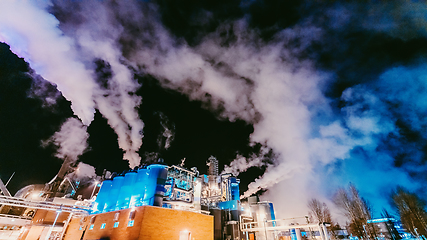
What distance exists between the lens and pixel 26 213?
46.9m

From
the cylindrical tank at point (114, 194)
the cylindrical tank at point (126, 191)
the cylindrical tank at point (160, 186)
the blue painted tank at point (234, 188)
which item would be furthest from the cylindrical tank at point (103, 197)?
the blue painted tank at point (234, 188)

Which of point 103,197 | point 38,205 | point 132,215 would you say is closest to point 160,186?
point 132,215

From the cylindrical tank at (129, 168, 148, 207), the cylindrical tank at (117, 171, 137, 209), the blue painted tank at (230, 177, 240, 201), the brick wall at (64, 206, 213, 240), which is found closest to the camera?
the brick wall at (64, 206, 213, 240)

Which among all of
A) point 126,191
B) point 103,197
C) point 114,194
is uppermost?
point 126,191

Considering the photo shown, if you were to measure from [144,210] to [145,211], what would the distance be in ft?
0.61

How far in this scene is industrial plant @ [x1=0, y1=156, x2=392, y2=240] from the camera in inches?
910

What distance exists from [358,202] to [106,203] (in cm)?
Result: 5548

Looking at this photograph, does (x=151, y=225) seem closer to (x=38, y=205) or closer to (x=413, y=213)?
(x=38, y=205)

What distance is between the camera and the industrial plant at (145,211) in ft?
75.9

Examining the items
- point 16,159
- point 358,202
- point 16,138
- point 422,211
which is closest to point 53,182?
point 16,159

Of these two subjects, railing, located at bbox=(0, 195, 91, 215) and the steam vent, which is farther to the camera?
the steam vent

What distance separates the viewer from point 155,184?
32.8 meters

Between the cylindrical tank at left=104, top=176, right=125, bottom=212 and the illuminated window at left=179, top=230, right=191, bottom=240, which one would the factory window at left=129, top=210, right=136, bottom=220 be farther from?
the cylindrical tank at left=104, top=176, right=125, bottom=212

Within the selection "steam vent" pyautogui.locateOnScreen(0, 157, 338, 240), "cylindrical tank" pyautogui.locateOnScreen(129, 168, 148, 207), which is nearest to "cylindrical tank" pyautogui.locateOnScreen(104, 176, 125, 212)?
"steam vent" pyautogui.locateOnScreen(0, 157, 338, 240)
